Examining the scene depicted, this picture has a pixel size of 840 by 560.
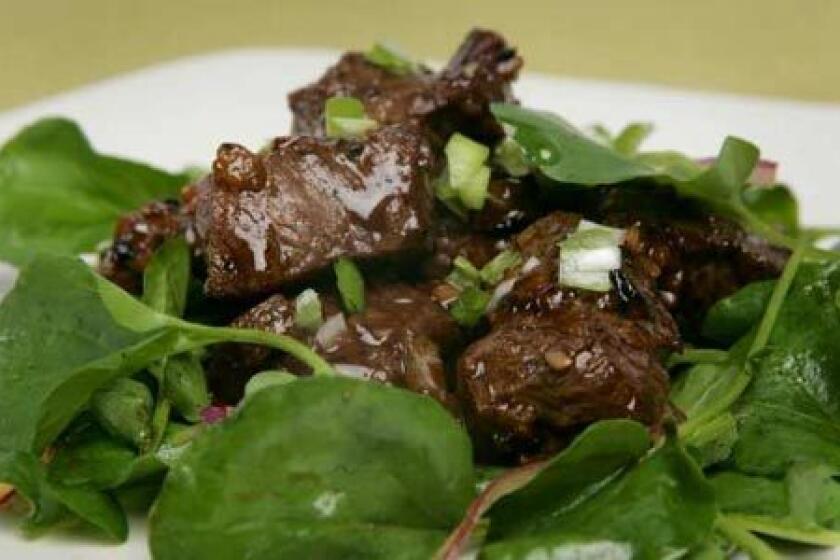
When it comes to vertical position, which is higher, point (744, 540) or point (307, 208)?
point (307, 208)

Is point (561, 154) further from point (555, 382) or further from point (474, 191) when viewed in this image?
point (555, 382)

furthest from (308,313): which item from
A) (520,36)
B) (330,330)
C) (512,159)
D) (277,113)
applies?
(520,36)

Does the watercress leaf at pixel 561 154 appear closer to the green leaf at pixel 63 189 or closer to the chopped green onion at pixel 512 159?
the chopped green onion at pixel 512 159

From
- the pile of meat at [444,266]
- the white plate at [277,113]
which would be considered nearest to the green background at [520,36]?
the white plate at [277,113]

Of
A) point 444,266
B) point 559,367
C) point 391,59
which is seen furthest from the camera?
point 391,59

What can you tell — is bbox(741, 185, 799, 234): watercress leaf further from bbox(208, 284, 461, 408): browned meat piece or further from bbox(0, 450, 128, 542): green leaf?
bbox(0, 450, 128, 542): green leaf

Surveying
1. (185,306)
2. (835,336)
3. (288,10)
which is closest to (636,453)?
(835,336)

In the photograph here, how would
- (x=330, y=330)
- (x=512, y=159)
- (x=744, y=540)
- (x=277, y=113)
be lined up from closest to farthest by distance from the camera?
1. (x=744, y=540)
2. (x=330, y=330)
3. (x=512, y=159)
4. (x=277, y=113)
